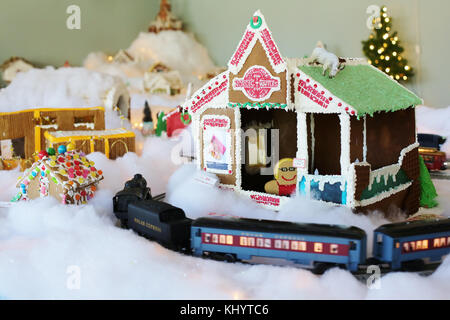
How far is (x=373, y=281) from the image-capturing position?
6.19m

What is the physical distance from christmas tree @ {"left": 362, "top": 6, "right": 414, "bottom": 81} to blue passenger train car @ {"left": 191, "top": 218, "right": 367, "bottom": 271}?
953cm

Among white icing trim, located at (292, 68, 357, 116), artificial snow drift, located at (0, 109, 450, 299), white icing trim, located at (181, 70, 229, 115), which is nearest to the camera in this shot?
artificial snow drift, located at (0, 109, 450, 299)

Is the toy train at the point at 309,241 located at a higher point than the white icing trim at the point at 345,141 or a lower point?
lower

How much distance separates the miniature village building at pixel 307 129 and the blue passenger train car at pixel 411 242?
116 centimetres

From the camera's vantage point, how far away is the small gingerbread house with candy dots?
27.4 ft

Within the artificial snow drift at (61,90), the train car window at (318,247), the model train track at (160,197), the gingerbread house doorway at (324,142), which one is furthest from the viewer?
the artificial snow drift at (61,90)

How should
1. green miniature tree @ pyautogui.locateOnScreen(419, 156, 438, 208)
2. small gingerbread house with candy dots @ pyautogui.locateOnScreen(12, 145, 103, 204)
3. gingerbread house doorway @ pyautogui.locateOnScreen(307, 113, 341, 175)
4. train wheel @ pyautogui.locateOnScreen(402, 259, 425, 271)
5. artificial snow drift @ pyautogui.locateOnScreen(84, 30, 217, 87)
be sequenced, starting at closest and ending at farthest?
train wheel @ pyautogui.locateOnScreen(402, 259, 425, 271)
small gingerbread house with candy dots @ pyautogui.locateOnScreen(12, 145, 103, 204)
gingerbread house doorway @ pyautogui.locateOnScreen(307, 113, 341, 175)
green miniature tree @ pyautogui.locateOnScreen(419, 156, 438, 208)
artificial snow drift @ pyautogui.locateOnScreen(84, 30, 217, 87)

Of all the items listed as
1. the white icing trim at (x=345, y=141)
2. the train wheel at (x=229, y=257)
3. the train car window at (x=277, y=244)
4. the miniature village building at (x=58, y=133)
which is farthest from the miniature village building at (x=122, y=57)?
the train car window at (x=277, y=244)

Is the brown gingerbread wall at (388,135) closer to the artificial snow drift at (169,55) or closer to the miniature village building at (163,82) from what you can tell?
the miniature village building at (163,82)

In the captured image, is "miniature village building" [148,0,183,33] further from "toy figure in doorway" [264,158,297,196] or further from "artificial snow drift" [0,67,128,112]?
"toy figure in doorway" [264,158,297,196]

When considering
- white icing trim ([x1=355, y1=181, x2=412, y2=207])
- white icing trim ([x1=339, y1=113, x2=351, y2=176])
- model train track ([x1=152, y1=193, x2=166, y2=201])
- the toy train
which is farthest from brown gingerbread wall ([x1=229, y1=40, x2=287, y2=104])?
model train track ([x1=152, y1=193, x2=166, y2=201])

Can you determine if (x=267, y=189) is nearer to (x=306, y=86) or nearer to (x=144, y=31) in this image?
(x=306, y=86)

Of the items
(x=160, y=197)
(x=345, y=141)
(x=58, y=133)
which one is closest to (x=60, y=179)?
(x=160, y=197)

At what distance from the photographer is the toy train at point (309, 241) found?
6379mm
